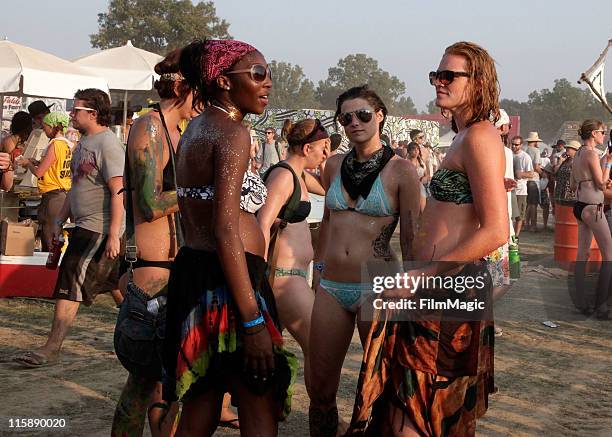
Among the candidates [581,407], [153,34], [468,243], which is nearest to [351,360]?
[581,407]

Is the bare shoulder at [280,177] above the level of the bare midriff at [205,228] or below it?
above

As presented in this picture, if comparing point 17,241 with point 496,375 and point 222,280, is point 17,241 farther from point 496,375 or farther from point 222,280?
point 222,280

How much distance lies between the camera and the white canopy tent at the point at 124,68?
17297 mm

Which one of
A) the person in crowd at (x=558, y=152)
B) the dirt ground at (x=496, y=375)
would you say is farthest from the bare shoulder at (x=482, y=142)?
the person in crowd at (x=558, y=152)

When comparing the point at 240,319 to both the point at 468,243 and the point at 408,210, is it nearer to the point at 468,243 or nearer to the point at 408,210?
the point at 468,243

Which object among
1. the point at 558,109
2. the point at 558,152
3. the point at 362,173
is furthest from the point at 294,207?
the point at 558,109

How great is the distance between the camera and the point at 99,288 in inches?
266

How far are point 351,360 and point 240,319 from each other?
14.4 feet

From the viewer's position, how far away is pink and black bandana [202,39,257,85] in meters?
3.11

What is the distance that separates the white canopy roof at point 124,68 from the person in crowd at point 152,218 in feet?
43.9

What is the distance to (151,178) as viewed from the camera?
3979 mm

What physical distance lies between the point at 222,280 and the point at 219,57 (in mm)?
816

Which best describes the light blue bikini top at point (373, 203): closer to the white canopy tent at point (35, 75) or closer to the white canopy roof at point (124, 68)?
the white canopy tent at point (35, 75)

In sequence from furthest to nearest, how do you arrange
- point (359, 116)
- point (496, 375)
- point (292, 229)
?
point (496, 375) → point (292, 229) → point (359, 116)
